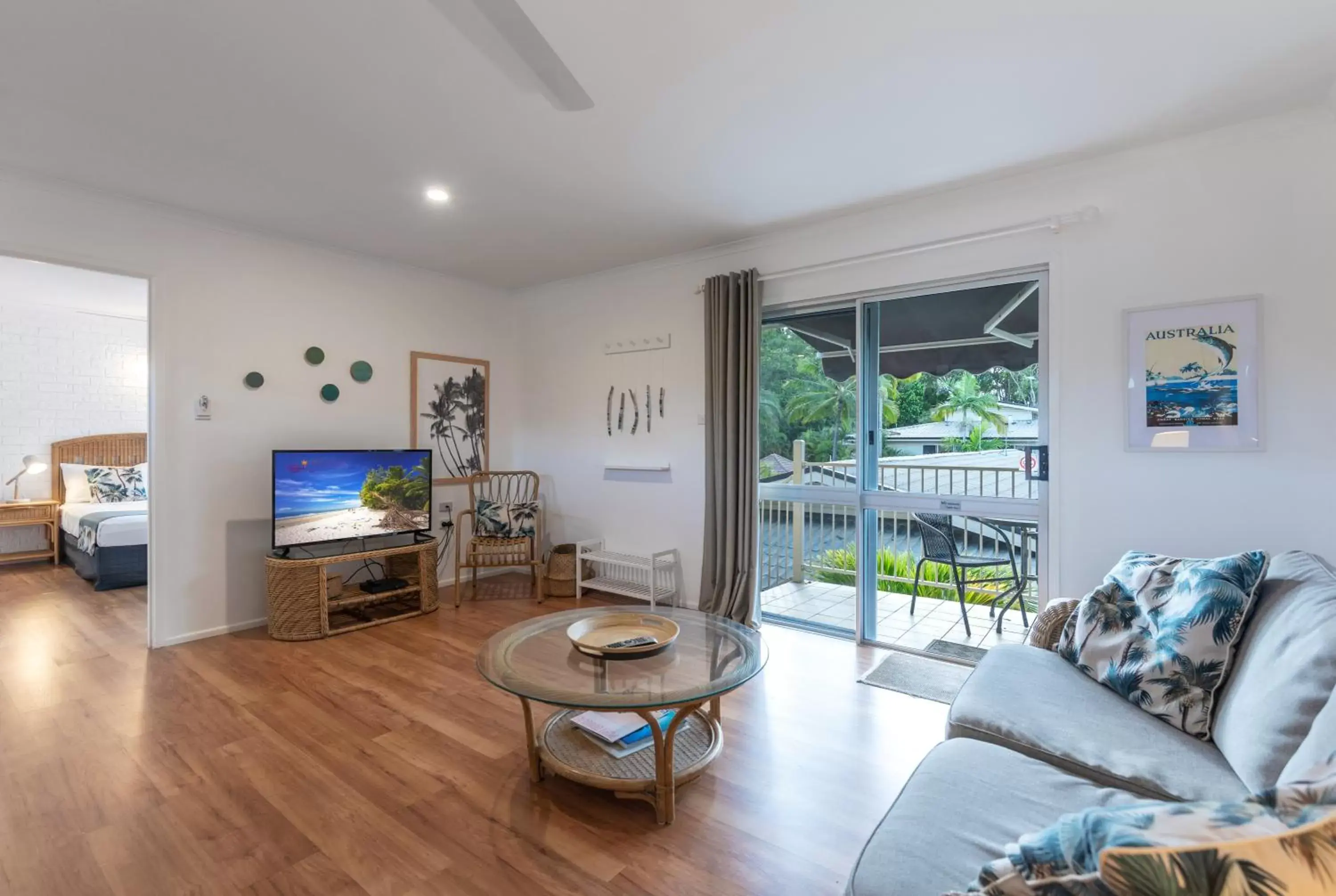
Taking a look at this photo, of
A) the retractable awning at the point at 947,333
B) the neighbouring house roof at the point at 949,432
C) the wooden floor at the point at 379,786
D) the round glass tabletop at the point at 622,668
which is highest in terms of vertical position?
the retractable awning at the point at 947,333

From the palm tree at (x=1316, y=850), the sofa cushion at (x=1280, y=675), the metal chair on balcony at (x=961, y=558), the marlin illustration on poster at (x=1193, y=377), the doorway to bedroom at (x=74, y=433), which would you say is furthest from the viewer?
the doorway to bedroom at (x=74, y=433)

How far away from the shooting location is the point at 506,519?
4438 millimetres

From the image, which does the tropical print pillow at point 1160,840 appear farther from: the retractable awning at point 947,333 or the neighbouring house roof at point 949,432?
the retractable awning at point 947,333

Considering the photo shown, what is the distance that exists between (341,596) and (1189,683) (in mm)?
4099

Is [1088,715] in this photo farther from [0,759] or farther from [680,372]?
[0,759]

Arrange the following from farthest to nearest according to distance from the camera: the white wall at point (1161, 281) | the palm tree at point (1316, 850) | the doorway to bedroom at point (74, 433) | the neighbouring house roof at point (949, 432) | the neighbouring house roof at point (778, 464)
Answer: the doorway to bedroom at point (74, 433) < the neighbouring house roof at point (778, 464) < the neighbouring house roof at point (949, 432) < the white wall at point (1161, 281) < the palm tree at point (1316, 850)

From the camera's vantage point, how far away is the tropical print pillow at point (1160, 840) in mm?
581

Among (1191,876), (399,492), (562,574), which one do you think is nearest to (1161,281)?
(1191,876)

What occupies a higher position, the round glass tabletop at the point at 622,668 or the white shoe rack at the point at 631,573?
the round glass tabletop at the point at 622,668

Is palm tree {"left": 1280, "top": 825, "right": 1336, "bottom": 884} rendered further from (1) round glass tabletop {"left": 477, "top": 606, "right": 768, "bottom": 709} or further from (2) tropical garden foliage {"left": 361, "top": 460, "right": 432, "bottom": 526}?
(2) tropical garden foliage {"left": 361, "top": 460, "right": 432, "bottom": 526}

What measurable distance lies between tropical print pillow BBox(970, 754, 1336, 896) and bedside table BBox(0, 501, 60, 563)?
7731mm

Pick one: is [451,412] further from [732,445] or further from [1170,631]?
[1170,631]

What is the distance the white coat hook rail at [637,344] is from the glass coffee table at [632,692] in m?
2.37

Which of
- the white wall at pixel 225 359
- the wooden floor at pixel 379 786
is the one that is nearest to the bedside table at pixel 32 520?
the wooden floor at pixel 379 786
